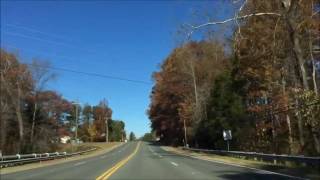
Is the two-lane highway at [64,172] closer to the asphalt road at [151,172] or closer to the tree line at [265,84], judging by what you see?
the asphalt road at [151,172]

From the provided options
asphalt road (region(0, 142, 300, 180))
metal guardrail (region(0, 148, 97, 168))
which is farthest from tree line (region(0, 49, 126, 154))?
asphalt road (region(0, 142, 300, 180))

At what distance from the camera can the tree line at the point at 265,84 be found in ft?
80.2

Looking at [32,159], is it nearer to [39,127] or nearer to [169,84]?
[39,127]

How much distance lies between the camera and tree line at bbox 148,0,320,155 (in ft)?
80.2

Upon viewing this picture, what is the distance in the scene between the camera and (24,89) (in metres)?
73.6

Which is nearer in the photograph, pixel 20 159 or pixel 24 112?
pixel 20 159

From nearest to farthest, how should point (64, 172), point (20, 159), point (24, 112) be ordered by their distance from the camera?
point (64, 172) < point (20, 159) < point (24, 112)

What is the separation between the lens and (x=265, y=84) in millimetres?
45156

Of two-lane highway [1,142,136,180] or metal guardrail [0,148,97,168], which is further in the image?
metal guardrail [0,148,97,168]

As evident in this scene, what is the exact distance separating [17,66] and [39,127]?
1211cm

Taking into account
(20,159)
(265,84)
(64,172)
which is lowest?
(64,172)

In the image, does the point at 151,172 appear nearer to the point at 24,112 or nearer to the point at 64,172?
the point at 64,172

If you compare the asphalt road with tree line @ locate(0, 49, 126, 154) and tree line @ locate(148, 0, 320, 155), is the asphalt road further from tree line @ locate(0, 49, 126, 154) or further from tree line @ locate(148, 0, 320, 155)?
A: tree line @ locate(0, 49, 126, 154)

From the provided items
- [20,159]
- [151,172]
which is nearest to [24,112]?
[20,159]
